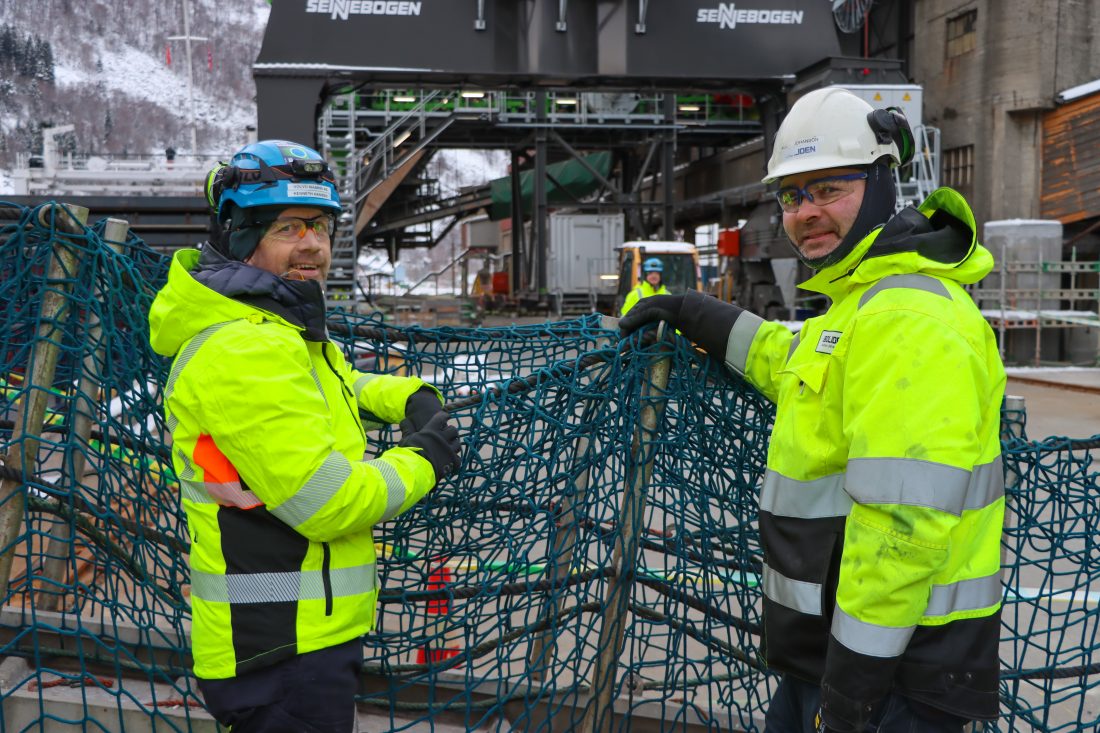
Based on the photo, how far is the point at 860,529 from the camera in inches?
84.8

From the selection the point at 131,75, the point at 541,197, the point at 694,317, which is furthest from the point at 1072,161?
the point at 131,75

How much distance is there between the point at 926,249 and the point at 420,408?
149 cm

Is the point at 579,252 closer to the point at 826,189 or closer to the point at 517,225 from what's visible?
the point at 517,225

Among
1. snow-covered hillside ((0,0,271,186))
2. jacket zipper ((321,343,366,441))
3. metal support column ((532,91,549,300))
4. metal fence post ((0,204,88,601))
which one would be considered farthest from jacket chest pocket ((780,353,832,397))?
snow-covered hillside ((0,0,271,186))

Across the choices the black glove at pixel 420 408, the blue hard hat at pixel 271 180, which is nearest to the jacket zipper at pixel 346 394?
the black glove at pixel 420 408

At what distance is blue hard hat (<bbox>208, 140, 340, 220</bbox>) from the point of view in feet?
7.93

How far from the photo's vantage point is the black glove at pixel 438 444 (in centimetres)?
252

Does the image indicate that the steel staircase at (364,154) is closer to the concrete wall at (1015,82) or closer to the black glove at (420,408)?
the concrete wall at (1015,82)

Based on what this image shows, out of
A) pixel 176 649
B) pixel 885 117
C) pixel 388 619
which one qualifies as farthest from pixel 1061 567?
pixel 176 649

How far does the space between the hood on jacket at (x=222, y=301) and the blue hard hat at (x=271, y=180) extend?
0.65 ft

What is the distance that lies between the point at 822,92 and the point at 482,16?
61.8ft

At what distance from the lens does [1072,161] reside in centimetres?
2222

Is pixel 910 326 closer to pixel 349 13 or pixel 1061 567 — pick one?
pixel 1061 567

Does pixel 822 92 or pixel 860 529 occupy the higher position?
pixel 822 92
